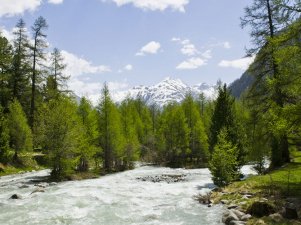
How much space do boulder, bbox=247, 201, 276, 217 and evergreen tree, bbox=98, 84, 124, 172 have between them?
37.6 metres

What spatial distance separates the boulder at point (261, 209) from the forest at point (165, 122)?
4669 millimetres

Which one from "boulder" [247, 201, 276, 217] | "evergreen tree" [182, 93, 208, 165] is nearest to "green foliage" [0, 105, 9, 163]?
"boulder" [247, 201, 276, 217]

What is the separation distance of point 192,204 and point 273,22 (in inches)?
745

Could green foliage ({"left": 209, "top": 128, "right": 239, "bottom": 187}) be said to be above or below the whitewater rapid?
above

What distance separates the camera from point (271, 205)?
18.6 meters

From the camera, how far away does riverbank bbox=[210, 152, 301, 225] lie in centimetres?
1703

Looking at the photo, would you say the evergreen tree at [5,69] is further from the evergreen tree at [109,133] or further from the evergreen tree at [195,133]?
the evergreen tree at [195,133]

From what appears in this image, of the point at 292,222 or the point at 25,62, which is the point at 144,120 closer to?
the point at 25,62

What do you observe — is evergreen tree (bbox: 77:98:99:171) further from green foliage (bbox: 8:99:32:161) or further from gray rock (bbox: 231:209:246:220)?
gray rock (bbox: 231:209:246:220)

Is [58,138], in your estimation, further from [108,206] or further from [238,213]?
[238,213]

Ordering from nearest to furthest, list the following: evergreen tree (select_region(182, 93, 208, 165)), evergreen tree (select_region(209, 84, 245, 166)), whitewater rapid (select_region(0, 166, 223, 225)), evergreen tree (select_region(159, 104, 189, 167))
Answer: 1. whitewater rapid (select_region(0, 166, 223, 225))
2. evergreen tree (select_region(209, 84, 245, 166))
3. evergreen tree (select_region(182, 93, 208, 165))
4. evergreen tree (select_region(159, 104, 189, 167))

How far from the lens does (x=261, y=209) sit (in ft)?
61.4

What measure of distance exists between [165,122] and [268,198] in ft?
171

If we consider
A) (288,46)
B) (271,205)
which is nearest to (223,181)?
(271,205)
